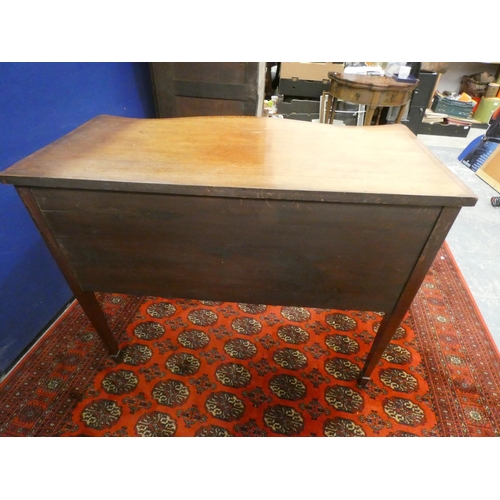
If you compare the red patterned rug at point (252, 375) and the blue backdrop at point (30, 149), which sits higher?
the blue backdrop at point (30, 149)

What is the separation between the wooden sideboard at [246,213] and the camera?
766 millimetres

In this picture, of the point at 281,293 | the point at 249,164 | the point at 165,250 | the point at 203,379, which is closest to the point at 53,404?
the point at 203,379

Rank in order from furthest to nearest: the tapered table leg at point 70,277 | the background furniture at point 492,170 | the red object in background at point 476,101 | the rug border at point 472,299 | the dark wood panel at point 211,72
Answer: the red object in background at point 476,101 → the background furniture at point 492,170 → the dark wood panel at point 211,72 → the rug border at point 472,299 → the tapered table leg at point 70,277

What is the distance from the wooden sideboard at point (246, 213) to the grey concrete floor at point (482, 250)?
0.85m

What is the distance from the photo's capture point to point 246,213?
0.80 m

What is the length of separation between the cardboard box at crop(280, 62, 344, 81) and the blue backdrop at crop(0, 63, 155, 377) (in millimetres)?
2239

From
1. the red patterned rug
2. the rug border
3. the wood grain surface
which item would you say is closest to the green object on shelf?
the rug border

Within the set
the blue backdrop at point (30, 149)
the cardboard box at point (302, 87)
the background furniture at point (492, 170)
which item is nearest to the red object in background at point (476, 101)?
the background furniture at point (492, 170)

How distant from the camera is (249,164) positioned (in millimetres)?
857

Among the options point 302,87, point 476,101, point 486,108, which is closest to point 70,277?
point 302,87

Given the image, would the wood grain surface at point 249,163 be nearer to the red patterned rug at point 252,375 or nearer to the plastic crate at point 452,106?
the red patterned rug at point 252,375

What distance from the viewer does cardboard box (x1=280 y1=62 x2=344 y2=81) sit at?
3238 mm

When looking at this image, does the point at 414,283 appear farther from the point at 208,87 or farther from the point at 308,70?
the point at 308,70

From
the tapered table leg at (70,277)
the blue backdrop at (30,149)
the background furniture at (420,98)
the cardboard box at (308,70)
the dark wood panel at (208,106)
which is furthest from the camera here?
the cardboard box at (308,70)
